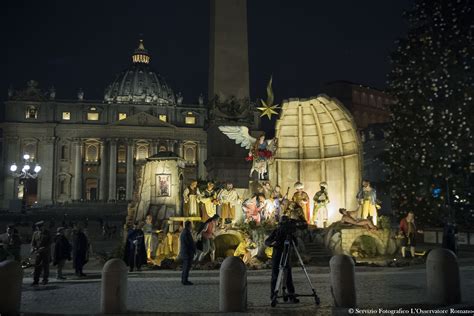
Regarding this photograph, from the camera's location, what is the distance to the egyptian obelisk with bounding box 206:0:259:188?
1847 centimetres

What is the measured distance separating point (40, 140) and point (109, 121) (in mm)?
13720

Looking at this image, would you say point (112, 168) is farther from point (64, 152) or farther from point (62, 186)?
point (62, 186)

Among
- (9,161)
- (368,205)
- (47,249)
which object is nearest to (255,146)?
(368,205)

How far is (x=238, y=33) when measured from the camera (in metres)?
18.8

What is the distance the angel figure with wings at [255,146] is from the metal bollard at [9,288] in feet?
36.1

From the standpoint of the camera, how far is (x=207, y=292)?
9.88 meters

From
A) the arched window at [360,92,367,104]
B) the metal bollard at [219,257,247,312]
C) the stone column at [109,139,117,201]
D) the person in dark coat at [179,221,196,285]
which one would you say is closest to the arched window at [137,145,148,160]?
the stone column at [109,139,117,201]

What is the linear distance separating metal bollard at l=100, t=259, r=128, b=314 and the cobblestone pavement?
298 mm

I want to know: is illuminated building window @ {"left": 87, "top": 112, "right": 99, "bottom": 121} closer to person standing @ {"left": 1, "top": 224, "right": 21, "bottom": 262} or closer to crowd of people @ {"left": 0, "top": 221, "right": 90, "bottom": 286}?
crowd of people @ {"left": 0, "top": 221, "right": 90, "bottom": 286}

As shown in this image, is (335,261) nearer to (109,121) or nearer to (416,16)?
(416,16)

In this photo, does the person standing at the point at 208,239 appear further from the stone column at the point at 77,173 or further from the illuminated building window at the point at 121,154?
the illuminated building window at the point at 121,154

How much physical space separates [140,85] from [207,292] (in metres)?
120

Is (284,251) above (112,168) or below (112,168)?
below

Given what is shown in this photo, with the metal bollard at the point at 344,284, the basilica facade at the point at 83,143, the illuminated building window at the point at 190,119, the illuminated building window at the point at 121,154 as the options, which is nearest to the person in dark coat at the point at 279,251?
the metal bollard at the point at 344,284
